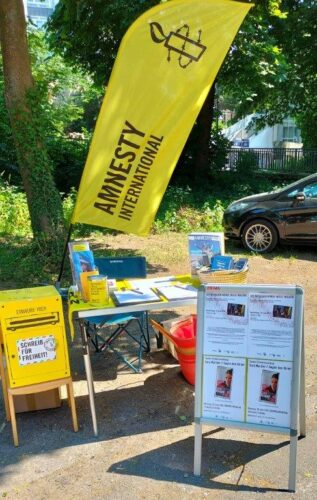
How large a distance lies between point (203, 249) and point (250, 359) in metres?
1.30

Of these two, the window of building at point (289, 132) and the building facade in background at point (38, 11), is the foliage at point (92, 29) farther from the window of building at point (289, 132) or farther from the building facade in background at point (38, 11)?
the window of building at point (289, 132)

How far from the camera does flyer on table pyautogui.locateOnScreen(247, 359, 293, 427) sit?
10.2 feet

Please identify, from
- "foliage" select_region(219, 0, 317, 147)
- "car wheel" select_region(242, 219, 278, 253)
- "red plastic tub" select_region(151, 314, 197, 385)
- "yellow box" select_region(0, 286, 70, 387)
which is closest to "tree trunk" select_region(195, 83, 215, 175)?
"foliage" select_region(219, 0, 317, 147)

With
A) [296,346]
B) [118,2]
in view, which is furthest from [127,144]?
[118,2]

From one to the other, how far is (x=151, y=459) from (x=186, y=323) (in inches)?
59.7

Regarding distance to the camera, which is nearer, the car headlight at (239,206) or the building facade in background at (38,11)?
the car headlight at (239,206)

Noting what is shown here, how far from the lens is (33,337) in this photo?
3.56 meters

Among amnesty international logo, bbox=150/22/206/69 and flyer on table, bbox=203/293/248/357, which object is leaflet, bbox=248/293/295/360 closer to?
flyer on table, bbox=203/293/248/357

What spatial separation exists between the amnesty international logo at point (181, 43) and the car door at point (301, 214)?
17.1 ft

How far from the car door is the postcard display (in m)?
6.35

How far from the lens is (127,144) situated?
15.0ft

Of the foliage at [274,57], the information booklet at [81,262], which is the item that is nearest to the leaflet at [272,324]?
the information booklet at [81,262]

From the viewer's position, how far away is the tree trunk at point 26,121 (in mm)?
7438

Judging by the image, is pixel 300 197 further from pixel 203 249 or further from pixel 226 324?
pixel 226 324
